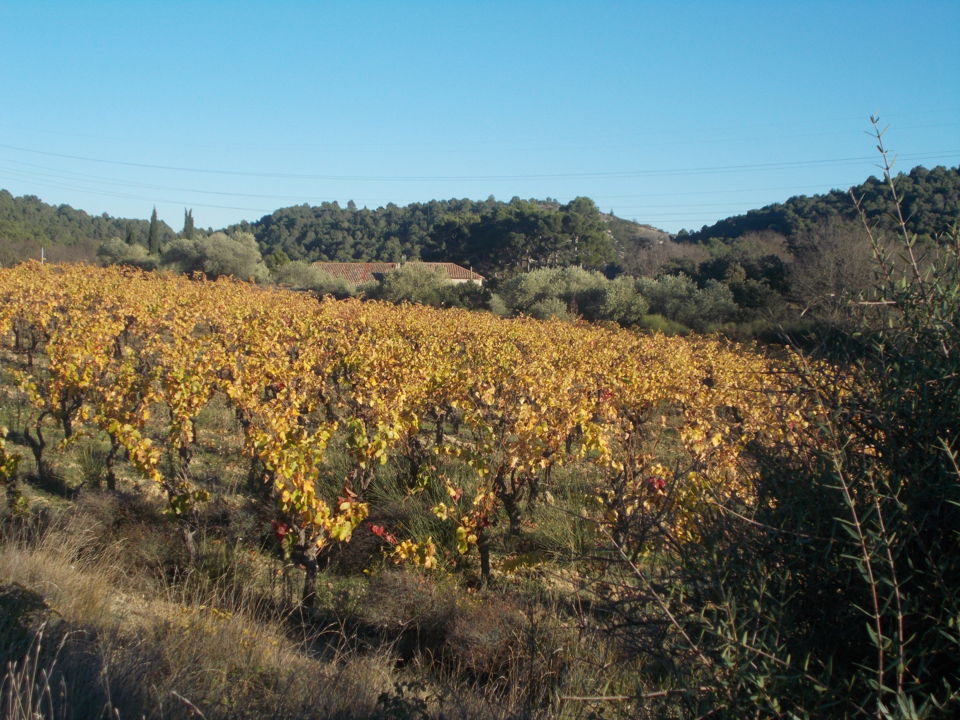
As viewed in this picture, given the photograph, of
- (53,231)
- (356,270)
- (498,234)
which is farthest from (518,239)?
(53,231)

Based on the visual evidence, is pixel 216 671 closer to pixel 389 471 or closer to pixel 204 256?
pixel 389 471

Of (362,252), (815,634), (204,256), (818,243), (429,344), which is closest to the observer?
(815,634)

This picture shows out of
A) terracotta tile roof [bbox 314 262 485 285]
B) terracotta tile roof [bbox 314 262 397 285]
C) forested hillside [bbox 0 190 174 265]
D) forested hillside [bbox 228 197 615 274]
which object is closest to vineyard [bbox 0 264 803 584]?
forested hillside [bbox 0 190 174 265]

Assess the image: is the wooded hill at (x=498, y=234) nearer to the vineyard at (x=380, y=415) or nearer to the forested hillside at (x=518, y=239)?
the forested hillside at (x=518, y=239)

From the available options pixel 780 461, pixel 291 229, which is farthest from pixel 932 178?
pixel 291 229

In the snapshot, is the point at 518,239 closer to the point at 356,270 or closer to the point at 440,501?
the point at 356,270

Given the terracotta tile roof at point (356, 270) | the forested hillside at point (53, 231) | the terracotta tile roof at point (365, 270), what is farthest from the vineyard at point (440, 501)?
the terracotta tile roof at point (365, 270)

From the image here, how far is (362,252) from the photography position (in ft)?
217

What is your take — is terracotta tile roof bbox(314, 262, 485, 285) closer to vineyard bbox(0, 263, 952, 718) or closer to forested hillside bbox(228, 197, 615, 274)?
forested hillside bbox(228, 197, 615, 274)

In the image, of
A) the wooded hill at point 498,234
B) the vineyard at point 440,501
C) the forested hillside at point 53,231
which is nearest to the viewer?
the vineyard at point 440,501

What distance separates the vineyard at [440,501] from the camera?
7.04 feet

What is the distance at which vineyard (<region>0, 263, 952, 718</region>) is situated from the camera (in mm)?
2145

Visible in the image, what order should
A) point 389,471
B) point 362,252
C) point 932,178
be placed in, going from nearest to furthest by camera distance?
1. point 389,471
2. point 932,178
3. point 362,252

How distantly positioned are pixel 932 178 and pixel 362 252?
5554 centimetres
